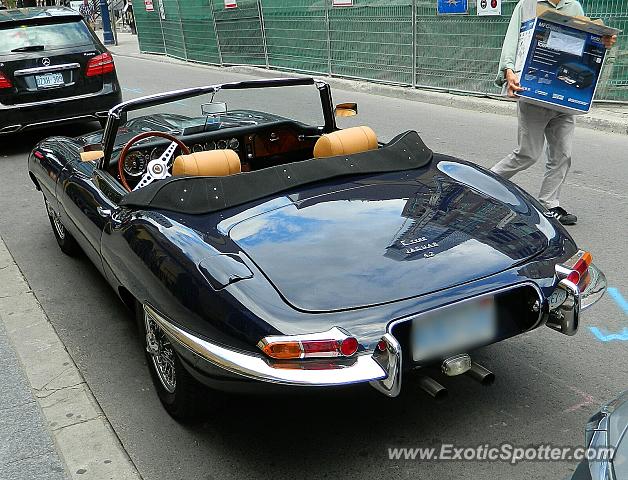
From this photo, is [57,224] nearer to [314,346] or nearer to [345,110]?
[345,110]

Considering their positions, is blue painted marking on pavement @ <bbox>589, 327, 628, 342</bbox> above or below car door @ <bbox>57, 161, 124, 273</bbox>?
below

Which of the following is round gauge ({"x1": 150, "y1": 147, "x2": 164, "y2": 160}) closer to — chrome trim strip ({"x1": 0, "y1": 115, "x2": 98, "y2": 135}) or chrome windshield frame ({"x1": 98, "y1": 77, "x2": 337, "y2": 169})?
chrome windshield frame ({"x1": 98, "y1": 77, "x2": 337, "y2": 169})

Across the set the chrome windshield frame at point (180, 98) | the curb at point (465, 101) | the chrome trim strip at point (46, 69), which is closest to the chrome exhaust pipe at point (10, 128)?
the chrome trim strip at point (46, 69)

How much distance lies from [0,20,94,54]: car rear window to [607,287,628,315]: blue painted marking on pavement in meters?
7.63

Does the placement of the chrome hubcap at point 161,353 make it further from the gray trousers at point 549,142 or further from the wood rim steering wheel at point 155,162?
the gray trousers at point 549,142

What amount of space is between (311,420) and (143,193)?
4.52ft

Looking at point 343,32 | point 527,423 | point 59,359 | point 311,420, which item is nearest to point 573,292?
point 527,423

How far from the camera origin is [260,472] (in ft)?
9.75

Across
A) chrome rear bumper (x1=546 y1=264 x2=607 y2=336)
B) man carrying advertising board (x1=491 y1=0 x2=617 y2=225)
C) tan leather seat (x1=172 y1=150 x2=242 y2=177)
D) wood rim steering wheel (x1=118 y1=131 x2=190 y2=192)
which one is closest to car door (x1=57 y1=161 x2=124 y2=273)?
wood rim steering wheel (x1=118 y1=131 x2=190 y2=192)

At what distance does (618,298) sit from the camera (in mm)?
4273

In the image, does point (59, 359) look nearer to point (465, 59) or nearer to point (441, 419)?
point (441, 419)

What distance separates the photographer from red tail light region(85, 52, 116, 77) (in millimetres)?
9453

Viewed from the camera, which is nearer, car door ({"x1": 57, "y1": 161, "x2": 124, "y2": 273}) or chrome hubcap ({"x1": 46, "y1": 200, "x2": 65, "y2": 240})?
car door ({"x1": 57, "y1": 161, "x2": 124, "y2": 273})

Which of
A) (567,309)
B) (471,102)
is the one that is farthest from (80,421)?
(471,102)
